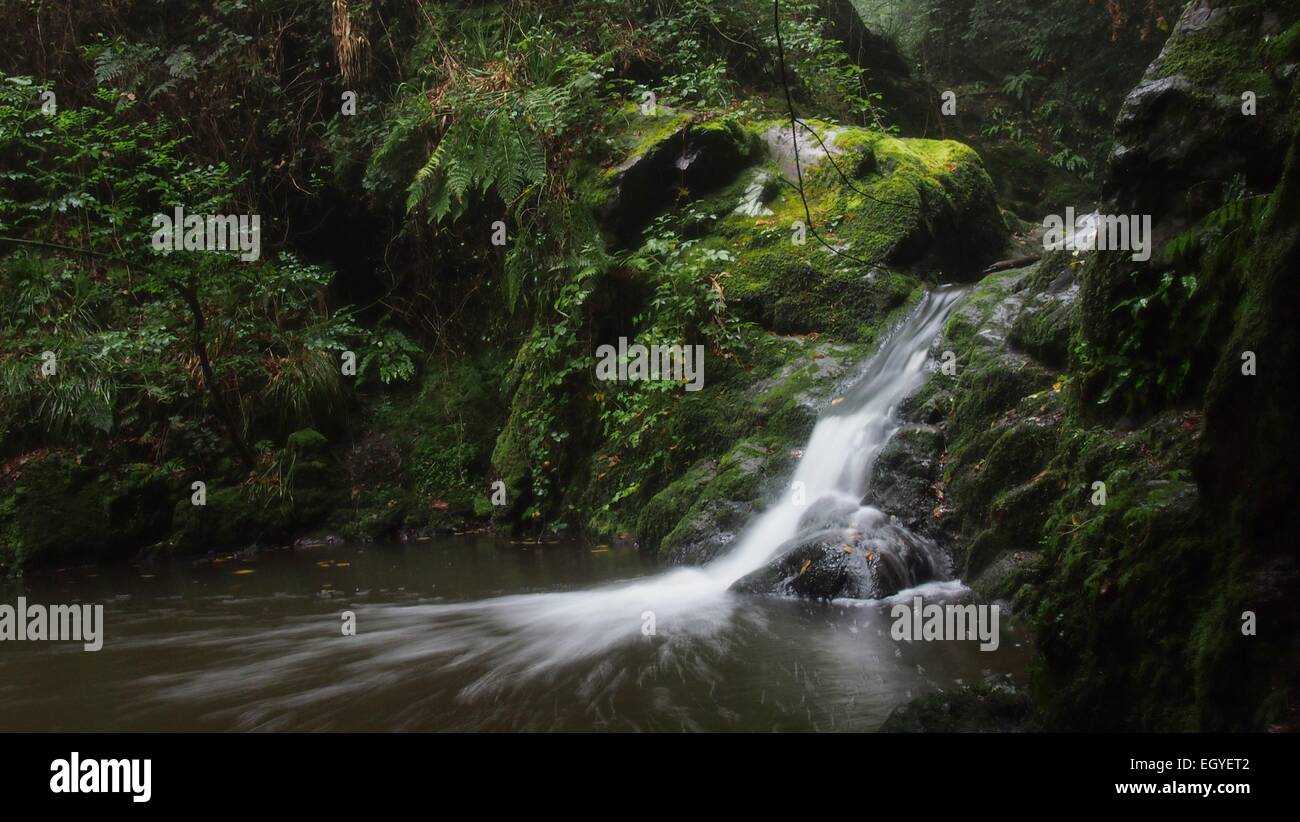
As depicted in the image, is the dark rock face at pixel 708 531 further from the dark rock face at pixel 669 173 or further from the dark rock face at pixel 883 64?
the dark rock face at pixel 883 64

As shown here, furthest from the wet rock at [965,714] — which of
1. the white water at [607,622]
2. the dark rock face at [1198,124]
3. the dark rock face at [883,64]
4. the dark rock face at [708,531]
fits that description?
the dark rock face at [883,64]

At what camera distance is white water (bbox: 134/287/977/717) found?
177 inches

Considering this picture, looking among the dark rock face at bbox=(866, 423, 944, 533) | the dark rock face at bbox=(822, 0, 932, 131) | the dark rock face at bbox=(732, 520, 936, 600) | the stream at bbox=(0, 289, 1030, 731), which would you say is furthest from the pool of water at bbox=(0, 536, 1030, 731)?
the dark rock face at bbox=(822, 0, 932, 131)

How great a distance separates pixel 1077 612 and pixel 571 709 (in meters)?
2.09

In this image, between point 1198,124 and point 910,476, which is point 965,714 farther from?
point 910,476

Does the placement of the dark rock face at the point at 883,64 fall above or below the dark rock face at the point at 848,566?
above

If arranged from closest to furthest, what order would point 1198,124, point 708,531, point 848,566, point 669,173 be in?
1. point 1198,124
2. point 848,566
3. point 708,531
4. point 669,173

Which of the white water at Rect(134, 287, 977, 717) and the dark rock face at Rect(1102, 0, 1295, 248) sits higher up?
the dark rock face at Rect(1102, 0, 1295, 248)

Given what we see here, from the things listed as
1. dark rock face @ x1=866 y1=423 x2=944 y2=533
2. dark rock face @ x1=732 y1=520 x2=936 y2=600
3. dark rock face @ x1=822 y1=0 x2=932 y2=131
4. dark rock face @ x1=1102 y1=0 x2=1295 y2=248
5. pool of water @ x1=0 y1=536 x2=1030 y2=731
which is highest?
dark rock face @ x1=822 y1=0 x2=932 y2=131

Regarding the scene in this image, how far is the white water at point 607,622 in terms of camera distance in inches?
177

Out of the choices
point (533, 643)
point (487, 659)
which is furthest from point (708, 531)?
point (487, 659)

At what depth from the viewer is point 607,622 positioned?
5.42 m

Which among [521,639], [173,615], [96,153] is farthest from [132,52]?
[521,639]

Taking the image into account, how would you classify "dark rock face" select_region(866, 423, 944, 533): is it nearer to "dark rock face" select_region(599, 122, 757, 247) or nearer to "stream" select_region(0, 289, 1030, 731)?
"stream" select_region(0, 289, 1030, 731)
